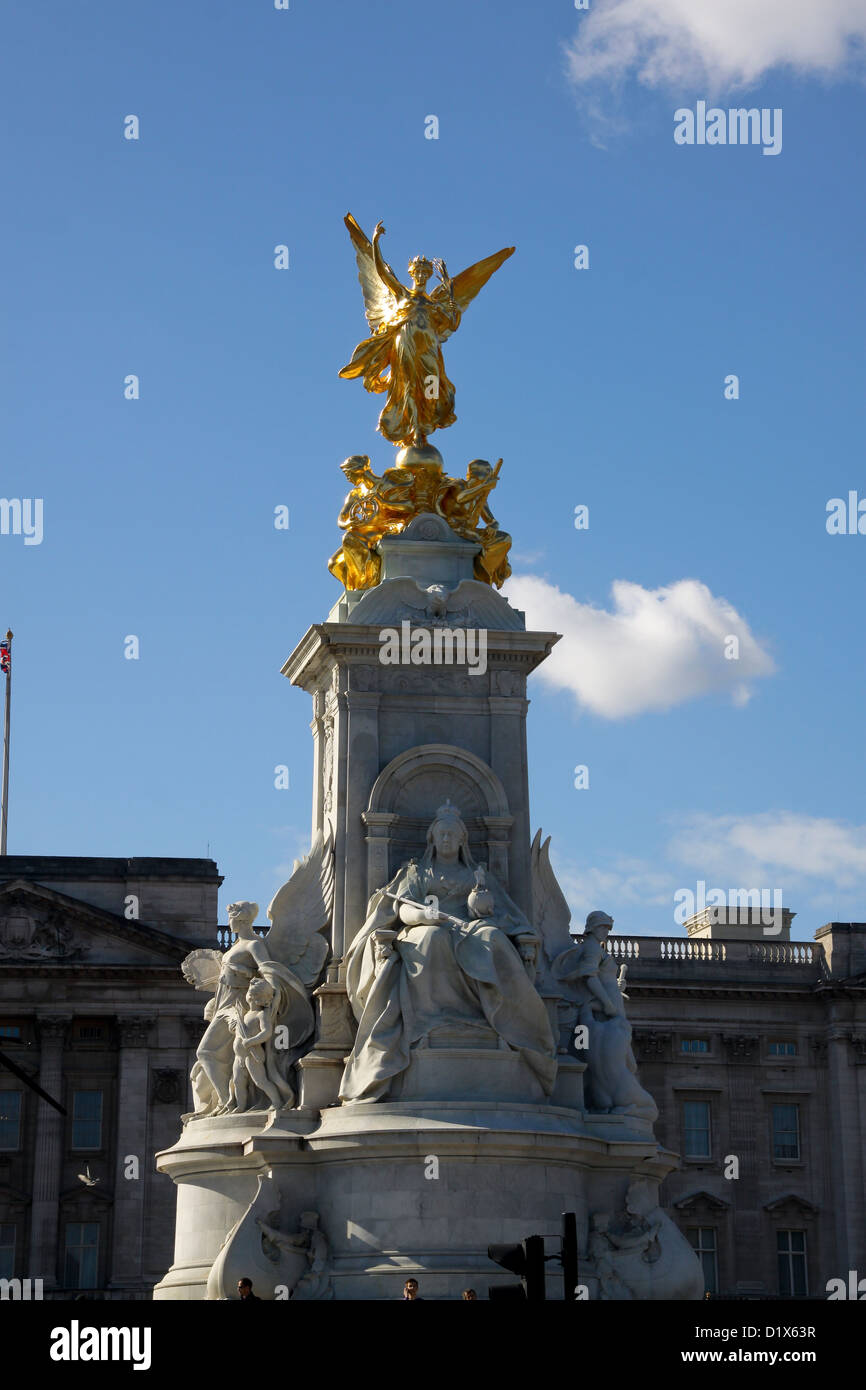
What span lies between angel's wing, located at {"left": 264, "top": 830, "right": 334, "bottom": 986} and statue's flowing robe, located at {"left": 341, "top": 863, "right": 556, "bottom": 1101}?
152 cm

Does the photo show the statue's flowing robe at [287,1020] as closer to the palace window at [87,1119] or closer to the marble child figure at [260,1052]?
the marble child figure at [260,1052]

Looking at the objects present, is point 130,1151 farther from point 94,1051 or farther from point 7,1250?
point 7,1250

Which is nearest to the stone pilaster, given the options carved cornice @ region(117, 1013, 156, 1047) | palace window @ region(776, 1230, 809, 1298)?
palace window @ region(776, 1230, 809, 1298)

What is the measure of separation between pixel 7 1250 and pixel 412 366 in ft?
146

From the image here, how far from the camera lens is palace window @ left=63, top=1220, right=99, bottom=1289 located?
223ft

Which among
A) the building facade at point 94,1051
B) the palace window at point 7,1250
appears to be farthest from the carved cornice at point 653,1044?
the palace window at point 7,1250

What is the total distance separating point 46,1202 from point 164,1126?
4.09 meters

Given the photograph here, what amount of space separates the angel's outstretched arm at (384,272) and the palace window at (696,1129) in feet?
148

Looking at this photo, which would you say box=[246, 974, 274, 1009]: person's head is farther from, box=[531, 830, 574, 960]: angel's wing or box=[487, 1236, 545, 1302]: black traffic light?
box=[487, 1236, 545, 1302]: black traffic light

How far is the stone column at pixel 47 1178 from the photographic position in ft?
223
